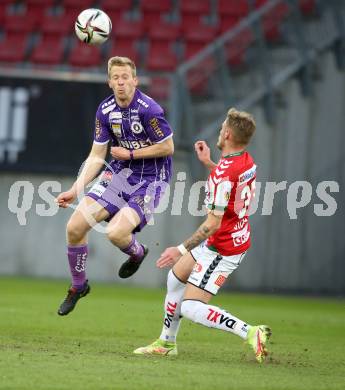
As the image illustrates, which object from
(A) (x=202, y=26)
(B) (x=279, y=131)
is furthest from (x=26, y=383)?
(A) (x=202, y=26)

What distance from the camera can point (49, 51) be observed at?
Result: 1888 cm

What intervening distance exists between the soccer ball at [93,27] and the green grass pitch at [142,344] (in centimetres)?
283

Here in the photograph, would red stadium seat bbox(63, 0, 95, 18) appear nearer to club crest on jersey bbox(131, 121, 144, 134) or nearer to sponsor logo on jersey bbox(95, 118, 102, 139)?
sponsor logo on jersey bbox(95, 118, 102, 139)

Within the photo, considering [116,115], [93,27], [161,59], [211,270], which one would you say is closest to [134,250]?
[116,115]

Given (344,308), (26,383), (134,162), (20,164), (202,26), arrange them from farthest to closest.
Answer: (202,26) → (20,164) → (344,308) → (134,162) → (26,383)

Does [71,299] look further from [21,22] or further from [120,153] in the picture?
[21,22]

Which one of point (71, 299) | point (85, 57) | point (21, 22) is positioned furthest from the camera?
point (21, 22)

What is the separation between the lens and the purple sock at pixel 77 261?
9062 mm

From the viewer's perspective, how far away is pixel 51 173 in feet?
55.8

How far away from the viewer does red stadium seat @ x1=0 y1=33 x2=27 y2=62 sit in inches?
738

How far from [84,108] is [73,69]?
2.28ft

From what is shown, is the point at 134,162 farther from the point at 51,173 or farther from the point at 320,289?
the point at 320,289

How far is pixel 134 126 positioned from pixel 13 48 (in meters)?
10.4

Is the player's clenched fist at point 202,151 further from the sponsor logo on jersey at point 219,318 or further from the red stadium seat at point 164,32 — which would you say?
the red stadium seat at point 164,32
